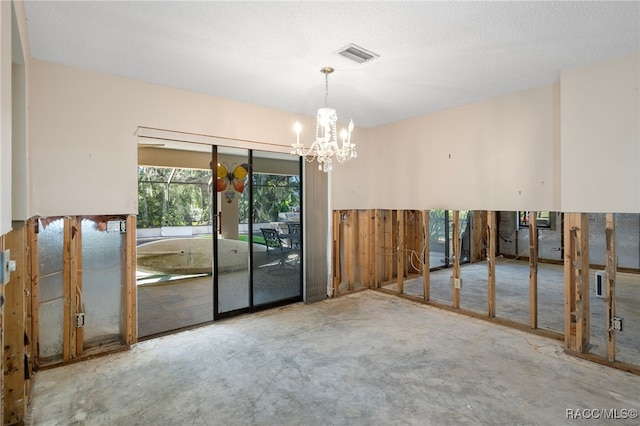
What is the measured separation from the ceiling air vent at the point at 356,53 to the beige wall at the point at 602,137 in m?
2.06

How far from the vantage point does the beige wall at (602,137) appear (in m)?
2.92

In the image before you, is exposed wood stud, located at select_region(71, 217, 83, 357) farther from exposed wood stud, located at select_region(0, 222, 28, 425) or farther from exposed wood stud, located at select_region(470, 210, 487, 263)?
exposed wood stud, located at select_region(470, 210, 487, 263)

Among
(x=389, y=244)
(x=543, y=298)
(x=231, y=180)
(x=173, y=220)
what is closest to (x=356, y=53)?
(x=231, y=180)

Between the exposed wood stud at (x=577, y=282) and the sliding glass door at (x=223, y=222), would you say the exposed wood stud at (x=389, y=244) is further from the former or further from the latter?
the exposed wood stud at (x=577, y=282)

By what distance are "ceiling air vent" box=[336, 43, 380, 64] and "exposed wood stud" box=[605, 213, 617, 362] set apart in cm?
272

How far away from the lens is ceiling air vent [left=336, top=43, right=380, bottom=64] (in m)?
2.78

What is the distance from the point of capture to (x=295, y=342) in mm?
3543

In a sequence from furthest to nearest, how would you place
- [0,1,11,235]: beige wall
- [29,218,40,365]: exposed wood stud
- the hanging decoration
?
the hanging decoration, [29,218,40,365]: exposed wood stud, [0,1,11,235]: beige wall

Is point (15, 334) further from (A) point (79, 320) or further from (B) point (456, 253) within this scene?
(B) point (456, 253)

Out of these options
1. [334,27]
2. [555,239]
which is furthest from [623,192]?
[555,239]

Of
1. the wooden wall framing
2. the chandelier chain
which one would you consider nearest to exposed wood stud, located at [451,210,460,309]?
the chandelier chain

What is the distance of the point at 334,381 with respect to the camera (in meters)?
2.75

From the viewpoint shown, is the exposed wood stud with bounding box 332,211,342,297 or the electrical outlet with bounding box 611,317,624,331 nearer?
the electrical outlet with bounding box 611,317,624,331

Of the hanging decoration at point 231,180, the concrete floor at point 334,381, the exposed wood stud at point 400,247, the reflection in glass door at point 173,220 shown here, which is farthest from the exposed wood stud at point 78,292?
the exposed wood stud at point 400,247
